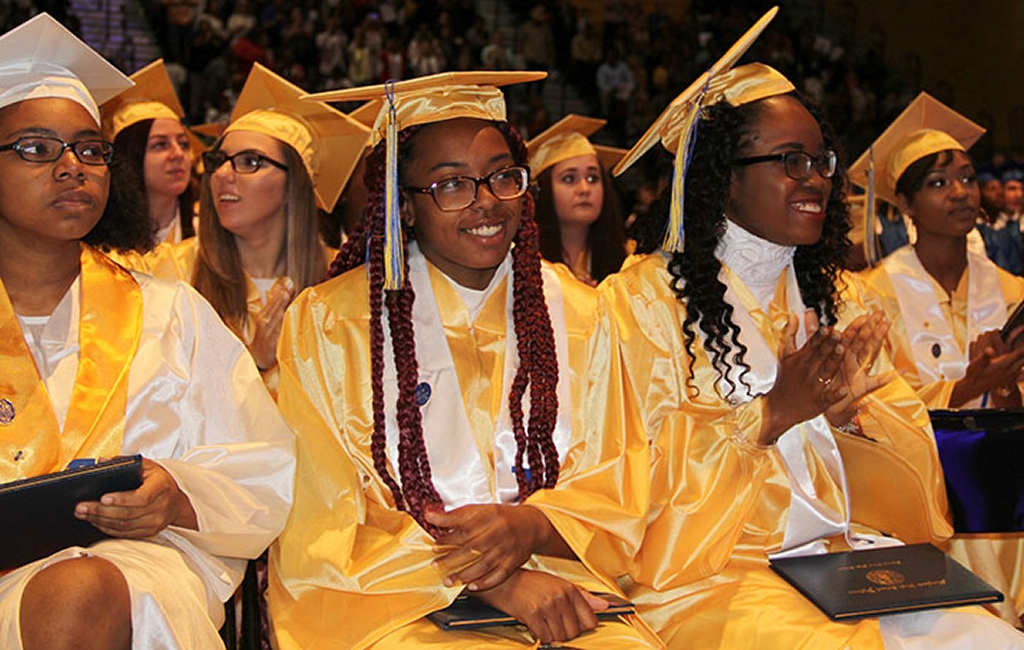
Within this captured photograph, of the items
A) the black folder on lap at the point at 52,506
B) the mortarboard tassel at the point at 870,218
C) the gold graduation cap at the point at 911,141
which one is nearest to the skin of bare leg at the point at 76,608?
the black folder on lap at the point at 52,506

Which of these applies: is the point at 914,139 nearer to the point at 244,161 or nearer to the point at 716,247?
the point at 716,247

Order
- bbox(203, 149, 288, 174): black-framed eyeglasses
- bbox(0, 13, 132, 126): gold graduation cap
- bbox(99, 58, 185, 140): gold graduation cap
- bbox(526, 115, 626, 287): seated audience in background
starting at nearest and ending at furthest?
bbox(0, 13, 132, 126): gold graduation cap < bbox(203, 149, 288, 174): black-framed eyeglasses < bbox(99, 58, 185, 140): gold graduation cap < bbox(526, 115, 626, 287): seated audience in background

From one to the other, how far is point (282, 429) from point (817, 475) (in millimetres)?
1505

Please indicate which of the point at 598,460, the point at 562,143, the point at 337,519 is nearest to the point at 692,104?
the point at 598,460

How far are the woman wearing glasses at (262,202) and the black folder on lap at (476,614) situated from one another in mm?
1727

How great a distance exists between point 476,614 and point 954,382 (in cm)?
230

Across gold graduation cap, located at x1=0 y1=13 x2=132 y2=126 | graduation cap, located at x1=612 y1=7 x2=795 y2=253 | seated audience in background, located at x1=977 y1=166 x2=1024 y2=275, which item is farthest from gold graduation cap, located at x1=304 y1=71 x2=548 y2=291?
seated audience in background, located at x1=977 y1=166 x2=1024 y2=275

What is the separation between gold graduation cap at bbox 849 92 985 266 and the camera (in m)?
4.73

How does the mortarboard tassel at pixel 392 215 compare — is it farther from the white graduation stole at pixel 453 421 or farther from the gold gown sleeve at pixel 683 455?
the gold gown sleeve at pixel 683 455

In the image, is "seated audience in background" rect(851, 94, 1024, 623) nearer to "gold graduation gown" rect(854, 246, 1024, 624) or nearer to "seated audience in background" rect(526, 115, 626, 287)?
"gold graduation gown" rect(854, 246, 1024, 624)

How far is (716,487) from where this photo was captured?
2.94 m

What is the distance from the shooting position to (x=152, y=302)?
293cm

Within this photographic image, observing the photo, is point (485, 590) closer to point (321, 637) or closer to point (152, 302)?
point (321, 637)

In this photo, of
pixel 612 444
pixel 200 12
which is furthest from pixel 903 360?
pixel 200 12
